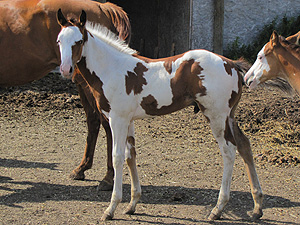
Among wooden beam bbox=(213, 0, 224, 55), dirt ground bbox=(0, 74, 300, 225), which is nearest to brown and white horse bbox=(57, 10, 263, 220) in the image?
dirt ground bbox=(0, 74, 300, 225)

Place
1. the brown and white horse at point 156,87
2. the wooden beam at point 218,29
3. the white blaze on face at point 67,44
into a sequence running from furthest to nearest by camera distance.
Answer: the wooden beam at point 218,29 → the brown and white horse at point 156,87 → the white blaze on face at point 67,44

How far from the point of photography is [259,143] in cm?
659

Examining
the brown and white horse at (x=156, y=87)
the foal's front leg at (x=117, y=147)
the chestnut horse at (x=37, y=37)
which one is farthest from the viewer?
the chestnut horse at (x=37, y=37)

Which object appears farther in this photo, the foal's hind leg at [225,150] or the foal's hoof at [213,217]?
the foal's hoof at [213,217]

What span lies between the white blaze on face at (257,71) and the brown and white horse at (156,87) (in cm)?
18

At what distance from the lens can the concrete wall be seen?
38.3 ft

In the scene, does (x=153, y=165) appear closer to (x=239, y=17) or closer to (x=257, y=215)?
(x=257, y=215)

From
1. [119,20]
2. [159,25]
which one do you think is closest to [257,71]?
[119,20]

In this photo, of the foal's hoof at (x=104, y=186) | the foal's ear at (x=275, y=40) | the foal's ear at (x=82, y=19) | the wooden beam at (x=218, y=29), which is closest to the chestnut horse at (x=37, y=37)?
the foal's hoof at (x=104, y=186)

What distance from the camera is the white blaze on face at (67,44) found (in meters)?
3.72

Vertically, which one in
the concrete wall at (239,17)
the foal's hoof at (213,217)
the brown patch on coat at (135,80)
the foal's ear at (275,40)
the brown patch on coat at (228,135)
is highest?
the concrete wall at (239,17)

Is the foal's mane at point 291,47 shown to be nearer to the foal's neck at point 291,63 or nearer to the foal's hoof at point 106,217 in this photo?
the foal's neck at point 291,63

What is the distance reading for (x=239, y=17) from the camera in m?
12.2

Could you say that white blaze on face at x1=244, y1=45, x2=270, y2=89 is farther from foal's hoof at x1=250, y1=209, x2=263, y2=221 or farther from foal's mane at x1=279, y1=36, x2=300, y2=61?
foal's hoof at x1=250, y1=209, x2=263, y2=221
